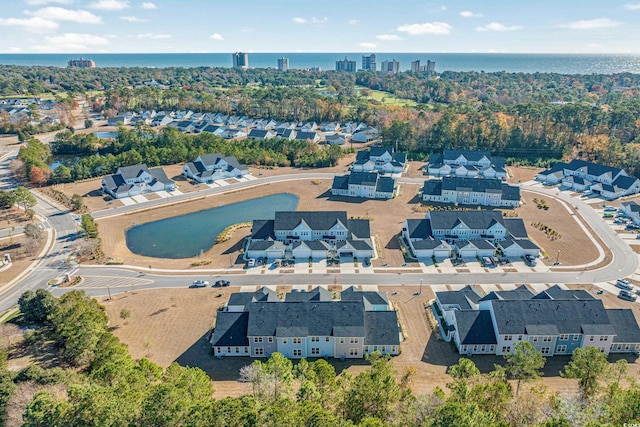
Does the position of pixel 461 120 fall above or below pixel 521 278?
above

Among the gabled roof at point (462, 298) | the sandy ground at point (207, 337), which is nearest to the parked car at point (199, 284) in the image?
the sandy ground at point (207, 337)

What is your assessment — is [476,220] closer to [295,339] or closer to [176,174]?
[295,339]

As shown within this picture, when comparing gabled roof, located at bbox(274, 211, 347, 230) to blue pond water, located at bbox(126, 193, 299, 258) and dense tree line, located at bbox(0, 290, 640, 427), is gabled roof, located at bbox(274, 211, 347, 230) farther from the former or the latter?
dense tree line, located at bbox(0, 290, 640, 427)

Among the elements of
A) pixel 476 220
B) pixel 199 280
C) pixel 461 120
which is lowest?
pixel 199 280

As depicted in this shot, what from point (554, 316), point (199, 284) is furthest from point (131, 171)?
point (554, 316)

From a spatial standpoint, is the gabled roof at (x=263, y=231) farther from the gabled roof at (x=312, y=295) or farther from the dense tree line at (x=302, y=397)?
the dense tree line at (x=302, y=397)

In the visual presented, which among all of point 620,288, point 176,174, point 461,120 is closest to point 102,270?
point 176,174
